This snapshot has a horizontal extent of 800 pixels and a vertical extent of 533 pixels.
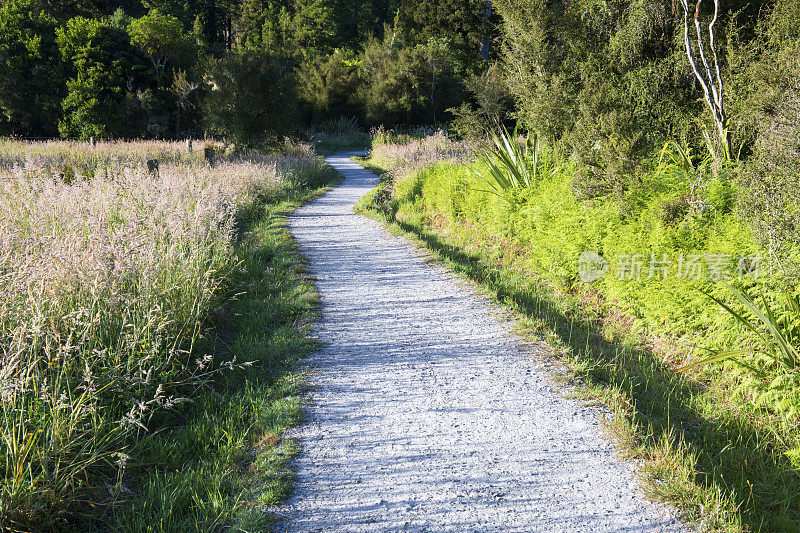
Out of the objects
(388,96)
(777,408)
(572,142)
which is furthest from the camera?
(388,96)

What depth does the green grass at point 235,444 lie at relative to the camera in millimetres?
2303

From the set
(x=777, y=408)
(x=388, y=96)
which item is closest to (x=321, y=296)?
(x=777, y=408)

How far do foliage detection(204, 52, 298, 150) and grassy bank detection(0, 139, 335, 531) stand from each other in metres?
10.6

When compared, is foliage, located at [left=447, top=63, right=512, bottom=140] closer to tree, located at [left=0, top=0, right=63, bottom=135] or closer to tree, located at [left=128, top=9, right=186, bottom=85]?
tree, located at [left=128, top=9, right=186, bottom=85]

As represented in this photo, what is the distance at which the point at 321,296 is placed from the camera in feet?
17.6

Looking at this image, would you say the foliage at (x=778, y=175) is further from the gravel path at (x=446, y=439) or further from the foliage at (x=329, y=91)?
the foliage at (x=329, y=91)

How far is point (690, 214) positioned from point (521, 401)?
8.14ft

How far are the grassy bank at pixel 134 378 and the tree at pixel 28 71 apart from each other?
28575mm

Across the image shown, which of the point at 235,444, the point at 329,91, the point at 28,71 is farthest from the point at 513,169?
the point at 28,71

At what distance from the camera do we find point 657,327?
453cm

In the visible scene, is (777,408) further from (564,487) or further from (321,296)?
(321,296)

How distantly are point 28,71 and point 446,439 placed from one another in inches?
1381

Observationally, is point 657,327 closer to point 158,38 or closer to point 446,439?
point 446,439

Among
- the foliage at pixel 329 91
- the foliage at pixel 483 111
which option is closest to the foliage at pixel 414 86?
the foliage at pixel 329 91
